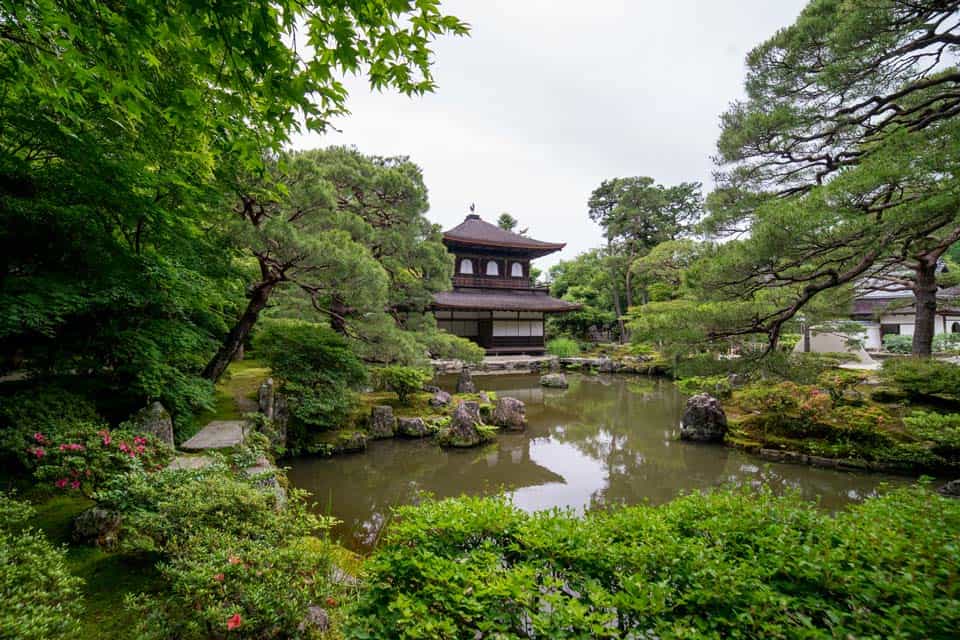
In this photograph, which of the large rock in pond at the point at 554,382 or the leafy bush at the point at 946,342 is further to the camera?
the leafy bush at the point at 946,342

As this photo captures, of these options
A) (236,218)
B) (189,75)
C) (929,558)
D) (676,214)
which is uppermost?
(676,214)

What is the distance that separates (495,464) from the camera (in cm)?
601

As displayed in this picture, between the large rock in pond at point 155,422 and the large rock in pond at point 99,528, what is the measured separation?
138 cm

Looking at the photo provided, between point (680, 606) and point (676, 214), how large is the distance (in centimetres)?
2677

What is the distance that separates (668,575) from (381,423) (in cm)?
602

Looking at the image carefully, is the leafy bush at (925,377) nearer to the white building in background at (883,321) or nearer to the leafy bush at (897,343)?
the leafy bush at (897,343)

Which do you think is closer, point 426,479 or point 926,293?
point 426,479

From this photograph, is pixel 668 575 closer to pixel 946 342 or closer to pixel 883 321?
pixel 946 342

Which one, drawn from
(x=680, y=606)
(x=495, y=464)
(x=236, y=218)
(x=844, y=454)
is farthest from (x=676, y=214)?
(x=680, y=606)

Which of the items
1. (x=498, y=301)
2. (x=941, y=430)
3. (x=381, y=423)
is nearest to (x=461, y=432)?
(x=381, y=423)

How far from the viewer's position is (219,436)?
4.71 m

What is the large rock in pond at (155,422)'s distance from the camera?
369 centimetres

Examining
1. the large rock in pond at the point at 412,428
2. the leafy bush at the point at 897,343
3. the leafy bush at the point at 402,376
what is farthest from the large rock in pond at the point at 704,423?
the leafy bush at the point at 897,343

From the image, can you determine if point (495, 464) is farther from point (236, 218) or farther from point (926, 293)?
point (926, 293)
